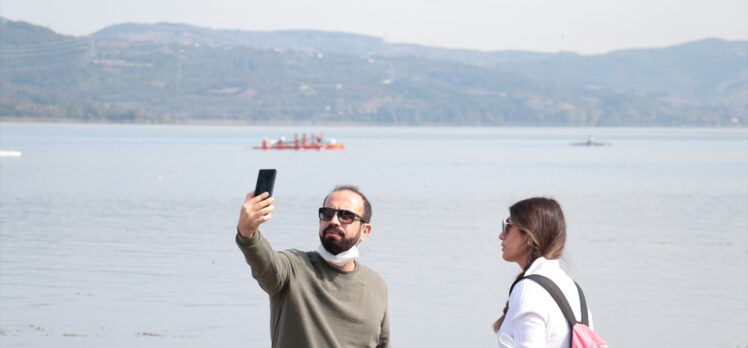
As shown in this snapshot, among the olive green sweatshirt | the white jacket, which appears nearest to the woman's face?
the white jacket

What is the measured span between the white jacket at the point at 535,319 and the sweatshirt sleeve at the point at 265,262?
0.88 m

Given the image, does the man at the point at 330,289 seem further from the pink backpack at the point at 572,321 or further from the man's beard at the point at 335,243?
the pink backpack at the point at 572,321

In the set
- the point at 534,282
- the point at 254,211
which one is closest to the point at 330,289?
the point at 254,211

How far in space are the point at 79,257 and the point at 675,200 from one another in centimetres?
2768

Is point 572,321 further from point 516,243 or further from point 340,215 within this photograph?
point 340,215

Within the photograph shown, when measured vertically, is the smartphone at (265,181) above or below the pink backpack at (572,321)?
above

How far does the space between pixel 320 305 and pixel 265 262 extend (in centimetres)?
45

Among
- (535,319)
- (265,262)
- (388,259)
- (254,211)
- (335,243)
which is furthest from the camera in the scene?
(388,259)

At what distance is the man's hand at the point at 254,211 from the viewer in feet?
14.5

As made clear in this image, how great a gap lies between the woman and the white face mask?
27.4 inches

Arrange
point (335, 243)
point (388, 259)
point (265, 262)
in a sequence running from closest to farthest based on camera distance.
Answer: point (265, 262), point (335, 243), point (388, 259)

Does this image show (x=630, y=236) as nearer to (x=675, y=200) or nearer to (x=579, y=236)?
(x=579, y=236)

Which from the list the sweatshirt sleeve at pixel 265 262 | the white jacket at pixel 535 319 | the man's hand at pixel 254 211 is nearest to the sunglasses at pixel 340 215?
the sweatshirt sleeve at pixel 265 262

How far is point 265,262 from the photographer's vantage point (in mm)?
4680
